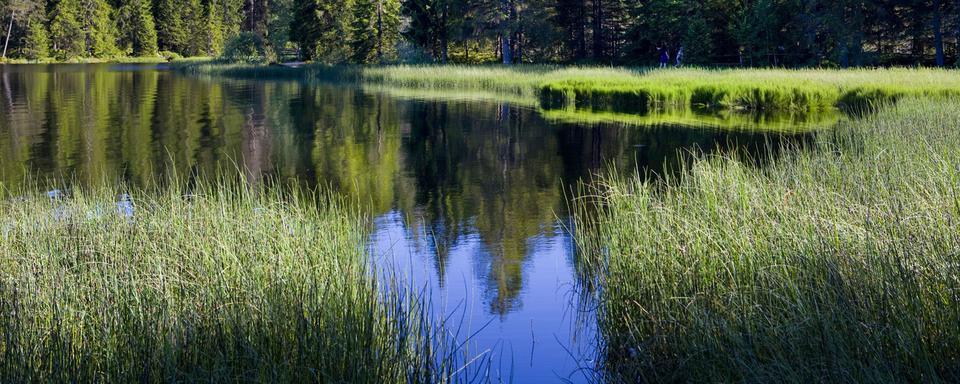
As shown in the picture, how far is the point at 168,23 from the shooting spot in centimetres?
8356

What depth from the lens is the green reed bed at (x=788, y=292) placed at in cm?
414

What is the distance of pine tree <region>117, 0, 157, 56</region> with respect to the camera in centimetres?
8125

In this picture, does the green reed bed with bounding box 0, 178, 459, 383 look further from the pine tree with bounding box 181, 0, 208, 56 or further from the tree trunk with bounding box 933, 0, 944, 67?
the pine tree with bounding box 181, 0, 208, 56

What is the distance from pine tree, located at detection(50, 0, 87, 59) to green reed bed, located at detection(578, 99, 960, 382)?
77.2m

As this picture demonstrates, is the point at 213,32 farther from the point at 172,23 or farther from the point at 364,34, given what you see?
the point at 364,34

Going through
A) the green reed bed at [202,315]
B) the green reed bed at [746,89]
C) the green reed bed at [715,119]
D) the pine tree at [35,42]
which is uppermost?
the pine tree at [35,42]

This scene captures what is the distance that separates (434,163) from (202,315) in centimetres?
1121

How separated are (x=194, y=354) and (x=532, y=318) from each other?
9.88ft

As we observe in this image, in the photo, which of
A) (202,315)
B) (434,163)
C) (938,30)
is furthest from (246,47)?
(202,315)

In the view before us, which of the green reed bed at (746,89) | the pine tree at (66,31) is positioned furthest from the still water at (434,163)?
the pine tree at (66,31)

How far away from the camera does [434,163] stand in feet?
52.4

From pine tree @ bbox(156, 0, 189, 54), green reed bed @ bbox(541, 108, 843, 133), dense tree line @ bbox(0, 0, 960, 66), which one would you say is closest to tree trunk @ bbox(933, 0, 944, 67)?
dense tree line @ bbox(0, 0, 960, 66)

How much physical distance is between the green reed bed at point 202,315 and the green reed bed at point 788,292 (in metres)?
1.26

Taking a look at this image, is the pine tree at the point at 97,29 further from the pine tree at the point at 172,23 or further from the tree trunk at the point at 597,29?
the tree trunk at the point at 597,29
